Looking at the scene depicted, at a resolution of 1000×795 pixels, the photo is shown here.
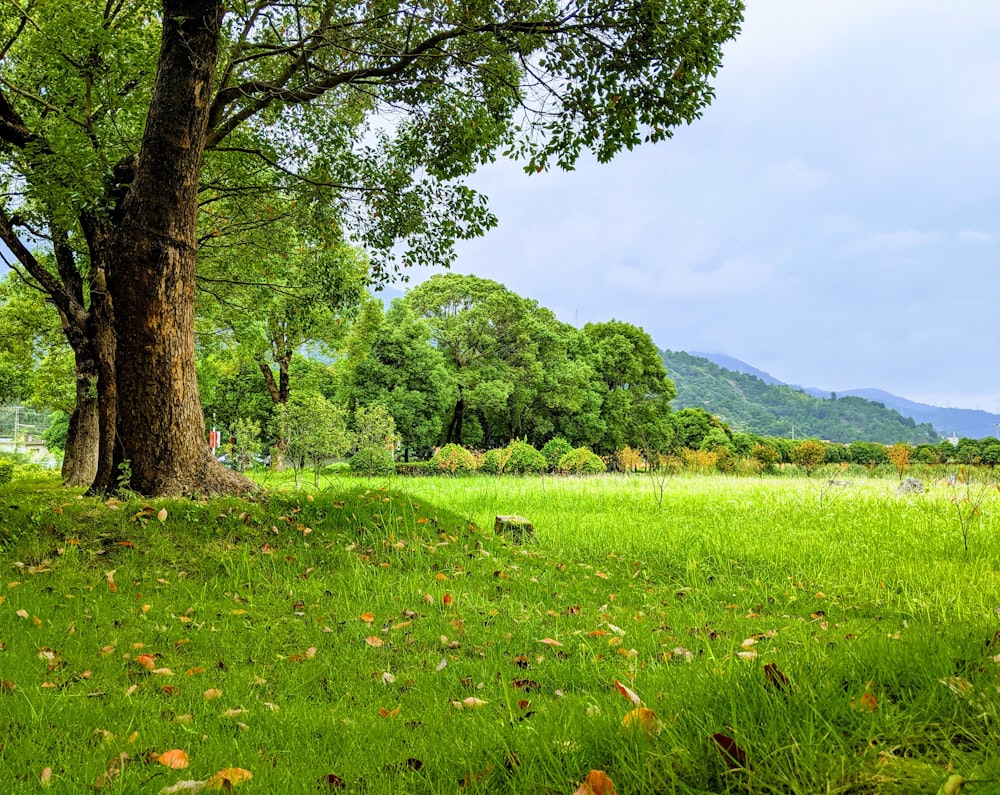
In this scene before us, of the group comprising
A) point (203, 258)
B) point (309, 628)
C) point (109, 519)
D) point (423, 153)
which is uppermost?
point (423, 153)

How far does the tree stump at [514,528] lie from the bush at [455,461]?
1370 cm

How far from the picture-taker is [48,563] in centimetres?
505

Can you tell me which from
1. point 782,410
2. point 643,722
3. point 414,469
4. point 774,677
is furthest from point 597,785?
point 782,410

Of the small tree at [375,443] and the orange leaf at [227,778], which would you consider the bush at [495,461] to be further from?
the orange leaf at [227,778]

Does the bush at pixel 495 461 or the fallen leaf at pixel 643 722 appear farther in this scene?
the bush at pixel 495 461

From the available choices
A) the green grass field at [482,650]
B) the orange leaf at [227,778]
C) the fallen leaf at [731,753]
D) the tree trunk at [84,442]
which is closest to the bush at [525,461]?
the tree trunk at [84,442]

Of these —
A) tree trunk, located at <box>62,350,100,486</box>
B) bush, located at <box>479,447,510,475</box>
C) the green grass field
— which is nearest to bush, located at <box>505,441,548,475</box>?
bush, located at <box>479,447,510,475</box>

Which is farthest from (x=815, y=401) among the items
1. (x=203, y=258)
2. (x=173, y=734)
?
(x=173, y=734)

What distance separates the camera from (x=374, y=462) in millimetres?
19891

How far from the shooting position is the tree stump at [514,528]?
24.9 feet

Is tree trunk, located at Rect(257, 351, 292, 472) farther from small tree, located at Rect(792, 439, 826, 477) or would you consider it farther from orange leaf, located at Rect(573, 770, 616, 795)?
small tree, located at Rect(792, 439, 826, 477)

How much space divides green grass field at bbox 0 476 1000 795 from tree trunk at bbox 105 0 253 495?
2.59 ft

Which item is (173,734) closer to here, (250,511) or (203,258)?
(250,511)

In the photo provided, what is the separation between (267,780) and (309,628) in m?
2.23
